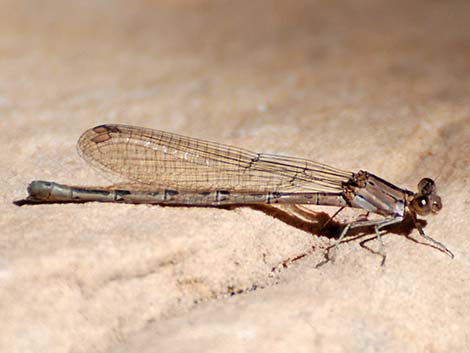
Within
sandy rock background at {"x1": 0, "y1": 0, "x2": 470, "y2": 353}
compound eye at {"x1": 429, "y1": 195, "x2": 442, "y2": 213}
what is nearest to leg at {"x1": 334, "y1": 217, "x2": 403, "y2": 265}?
sandy rock background at {"x1": 0, "y1": 0, "x2": 470, "y2": 353}

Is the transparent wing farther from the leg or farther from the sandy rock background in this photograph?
the leg

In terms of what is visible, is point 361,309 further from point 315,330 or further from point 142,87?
point 142,87

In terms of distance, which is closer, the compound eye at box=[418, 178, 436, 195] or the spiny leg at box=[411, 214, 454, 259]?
the spiny leg at box=[411, 214, 454, 259]

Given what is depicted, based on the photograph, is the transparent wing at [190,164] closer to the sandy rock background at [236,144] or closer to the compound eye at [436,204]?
the sandy rock background at [236,144]

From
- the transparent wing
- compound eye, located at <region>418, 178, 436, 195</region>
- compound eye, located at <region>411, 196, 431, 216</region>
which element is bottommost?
compound eye, located at <region>411, 196, 431, 216</region>

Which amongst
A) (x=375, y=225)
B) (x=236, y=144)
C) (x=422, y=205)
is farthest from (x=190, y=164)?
(x=422, y=205)

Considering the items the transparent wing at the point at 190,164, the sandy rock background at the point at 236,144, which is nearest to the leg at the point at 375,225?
the sandy rock background at the point at 236,144

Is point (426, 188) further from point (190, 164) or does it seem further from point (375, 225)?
point (190, 164)

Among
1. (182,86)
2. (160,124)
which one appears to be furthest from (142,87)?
(160,124)
